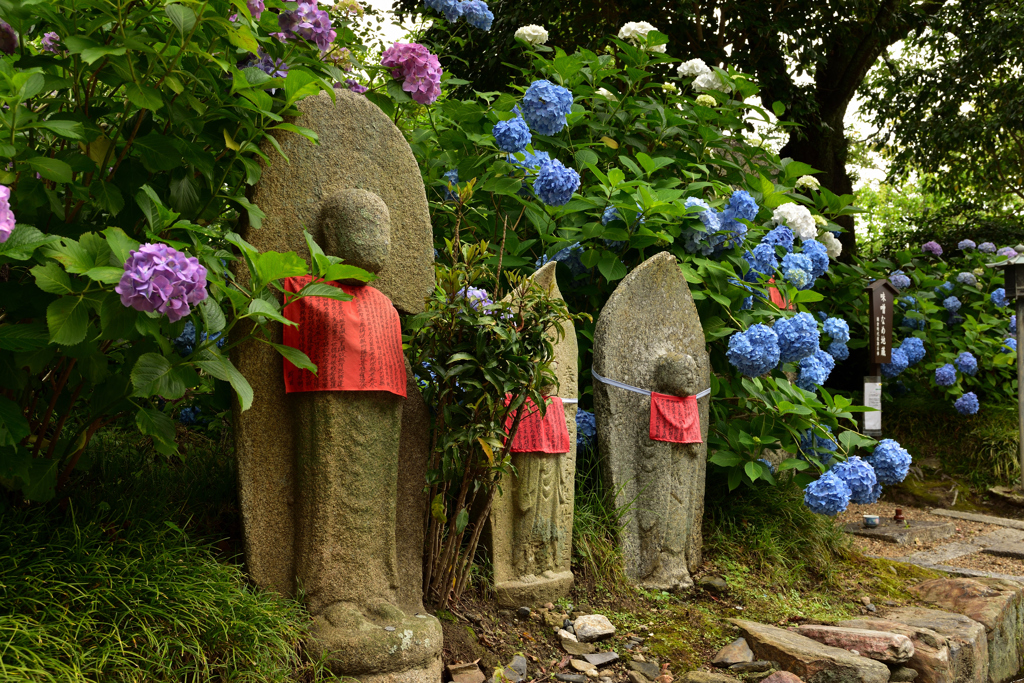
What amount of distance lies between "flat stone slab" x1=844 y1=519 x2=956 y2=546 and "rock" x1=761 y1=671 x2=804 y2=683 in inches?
131

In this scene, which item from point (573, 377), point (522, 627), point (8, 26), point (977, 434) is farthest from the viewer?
point (977, 434)

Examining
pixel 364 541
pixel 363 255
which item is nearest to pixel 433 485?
pixel 364 541

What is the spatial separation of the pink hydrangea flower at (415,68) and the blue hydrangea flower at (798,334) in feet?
6.84

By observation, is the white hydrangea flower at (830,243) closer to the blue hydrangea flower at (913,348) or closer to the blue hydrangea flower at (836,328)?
the blue hydrangea flower at (836,328)

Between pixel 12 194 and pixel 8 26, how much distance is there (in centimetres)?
56

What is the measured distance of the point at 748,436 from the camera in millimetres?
4020

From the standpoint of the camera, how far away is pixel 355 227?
2537mm

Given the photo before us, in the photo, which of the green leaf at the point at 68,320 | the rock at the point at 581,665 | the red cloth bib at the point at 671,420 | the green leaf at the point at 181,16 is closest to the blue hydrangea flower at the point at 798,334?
the red cloth bib at the point at 671,420

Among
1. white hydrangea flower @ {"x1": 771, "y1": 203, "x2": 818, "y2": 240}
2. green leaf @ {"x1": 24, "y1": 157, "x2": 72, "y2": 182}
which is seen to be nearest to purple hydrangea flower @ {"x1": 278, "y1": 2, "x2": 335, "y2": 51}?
green leaf @ {"x1": 24, "y1": 157, "x2": 72, "y2": 182}

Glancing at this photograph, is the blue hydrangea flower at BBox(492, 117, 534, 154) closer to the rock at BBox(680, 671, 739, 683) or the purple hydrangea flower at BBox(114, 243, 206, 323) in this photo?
the purple hydrangea flower at BBox(114, 243, 206, 323)

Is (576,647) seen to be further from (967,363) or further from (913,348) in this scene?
(967,363)

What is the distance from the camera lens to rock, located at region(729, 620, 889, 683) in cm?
290

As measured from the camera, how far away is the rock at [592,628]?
10.0 feet

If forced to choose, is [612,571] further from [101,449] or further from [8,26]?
[8,26]
